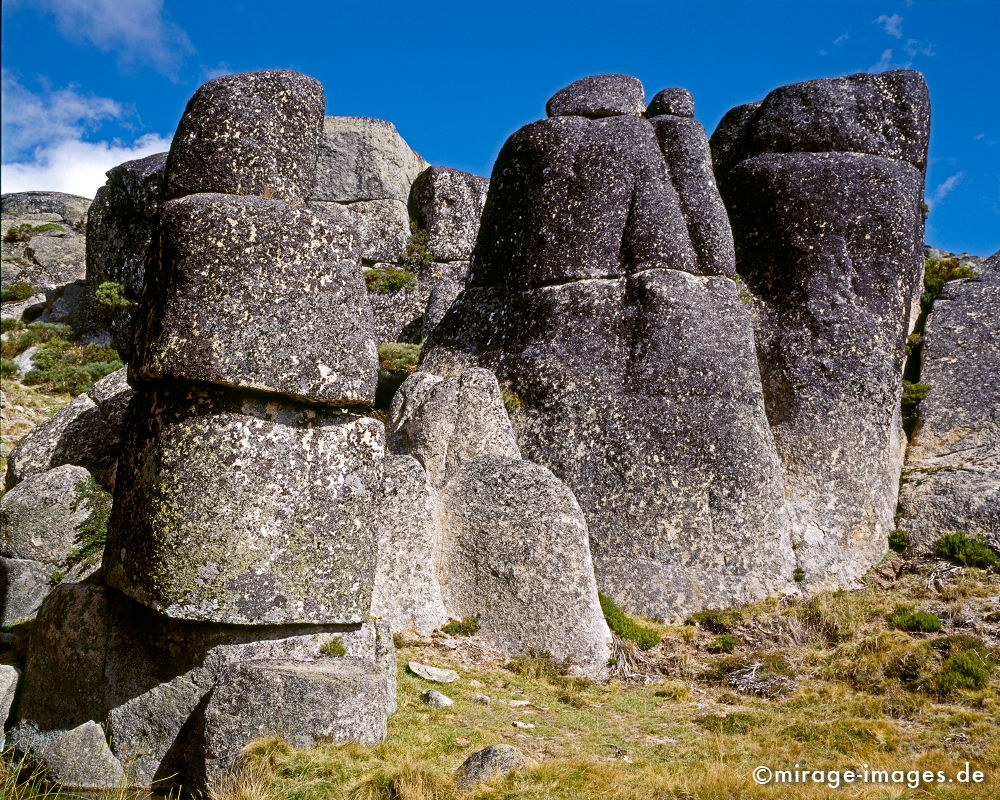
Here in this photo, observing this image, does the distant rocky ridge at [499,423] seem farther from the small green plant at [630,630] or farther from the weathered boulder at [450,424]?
the small green plant at [630,630]

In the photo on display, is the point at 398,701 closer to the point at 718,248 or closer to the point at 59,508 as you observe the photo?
the point at 59,508

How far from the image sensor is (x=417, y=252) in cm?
2250

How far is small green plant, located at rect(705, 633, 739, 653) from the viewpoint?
11.3 metres

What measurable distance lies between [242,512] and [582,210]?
9447 mm

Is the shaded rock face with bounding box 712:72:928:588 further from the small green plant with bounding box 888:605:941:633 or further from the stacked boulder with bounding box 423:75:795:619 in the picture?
the small green plant with bounding box 888:605:941:633

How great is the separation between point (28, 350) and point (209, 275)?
17340mm

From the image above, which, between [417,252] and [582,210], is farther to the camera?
[417,252]

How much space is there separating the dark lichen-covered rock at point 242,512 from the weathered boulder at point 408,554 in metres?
3.57

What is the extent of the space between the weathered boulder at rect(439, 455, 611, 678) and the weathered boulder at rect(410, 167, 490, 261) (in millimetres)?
12463

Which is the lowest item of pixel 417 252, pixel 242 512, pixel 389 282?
pixel 242 512

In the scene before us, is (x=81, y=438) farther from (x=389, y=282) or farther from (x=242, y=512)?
(x=389, y=282)

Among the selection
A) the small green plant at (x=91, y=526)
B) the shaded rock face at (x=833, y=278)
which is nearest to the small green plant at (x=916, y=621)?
the shaded rock face at (x=833, y=278)

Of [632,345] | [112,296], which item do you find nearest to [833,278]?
[632,345]

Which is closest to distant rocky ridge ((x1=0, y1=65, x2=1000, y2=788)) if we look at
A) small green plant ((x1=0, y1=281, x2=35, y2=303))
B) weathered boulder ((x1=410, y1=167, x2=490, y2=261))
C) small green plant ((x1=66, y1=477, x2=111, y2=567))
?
small green plant ((x1=66, y1=477, x2=111, y2=567))
